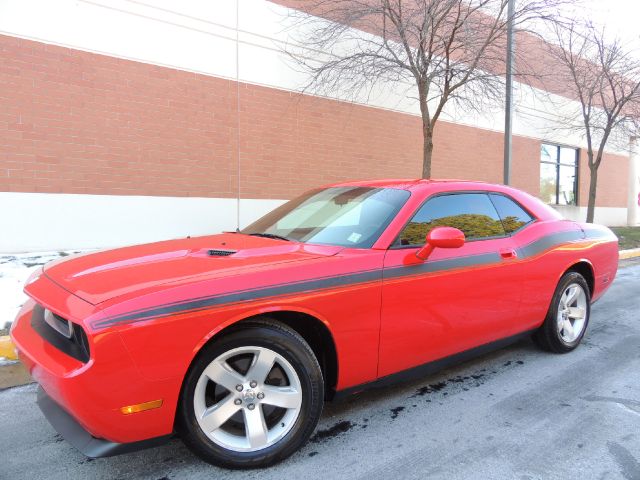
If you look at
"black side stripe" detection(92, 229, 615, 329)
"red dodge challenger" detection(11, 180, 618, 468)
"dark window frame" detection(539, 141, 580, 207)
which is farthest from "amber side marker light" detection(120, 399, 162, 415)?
"dark window frame" detection(539, 141, 580, 207)

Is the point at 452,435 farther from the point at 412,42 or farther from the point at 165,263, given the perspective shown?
the point at 412,42

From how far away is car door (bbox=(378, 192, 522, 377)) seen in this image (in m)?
2.98

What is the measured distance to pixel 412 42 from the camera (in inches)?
370

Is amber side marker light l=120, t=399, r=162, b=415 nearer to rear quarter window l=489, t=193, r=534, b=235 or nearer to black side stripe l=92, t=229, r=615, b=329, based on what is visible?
black side stripe l=92, t=229, r=615, b=329

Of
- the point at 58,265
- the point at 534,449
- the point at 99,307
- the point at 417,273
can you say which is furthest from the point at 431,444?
the point at 58,265

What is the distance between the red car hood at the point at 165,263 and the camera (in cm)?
236

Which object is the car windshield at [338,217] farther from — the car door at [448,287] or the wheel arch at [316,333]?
the wheel arch at [316,333]

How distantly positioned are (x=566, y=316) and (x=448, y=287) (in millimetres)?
1851

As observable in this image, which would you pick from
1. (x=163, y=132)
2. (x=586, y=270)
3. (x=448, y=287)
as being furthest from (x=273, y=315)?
(x=163, y=132)

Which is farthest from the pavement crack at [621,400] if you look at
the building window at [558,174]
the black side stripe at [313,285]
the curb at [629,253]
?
the building window at [558,174]

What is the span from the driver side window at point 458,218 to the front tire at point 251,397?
1.07 metres

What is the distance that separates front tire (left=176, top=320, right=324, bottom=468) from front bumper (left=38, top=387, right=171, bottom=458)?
20 centimetres

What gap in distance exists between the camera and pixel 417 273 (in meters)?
3.07

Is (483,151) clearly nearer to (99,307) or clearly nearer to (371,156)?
(371,156)
